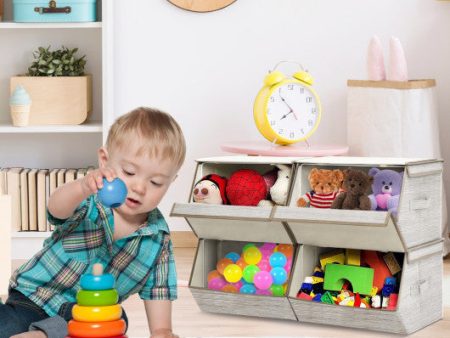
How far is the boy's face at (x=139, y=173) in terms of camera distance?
1709mm

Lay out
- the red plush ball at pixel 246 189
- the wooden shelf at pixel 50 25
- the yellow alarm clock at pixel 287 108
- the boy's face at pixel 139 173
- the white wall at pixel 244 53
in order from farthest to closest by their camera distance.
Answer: the white wall at pixel 244 53
the wooden shelf at pixel 50 25
the yellow alarm clock at pixel 287 108
the red plush ball at pixel 246 189
the boy's face at pixel 139 173

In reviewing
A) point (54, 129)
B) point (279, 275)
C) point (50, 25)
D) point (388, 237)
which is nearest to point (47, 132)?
point (54, 129)

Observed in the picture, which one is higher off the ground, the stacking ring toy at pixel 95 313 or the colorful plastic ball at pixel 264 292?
the stacking ring toy at pixel 95 313

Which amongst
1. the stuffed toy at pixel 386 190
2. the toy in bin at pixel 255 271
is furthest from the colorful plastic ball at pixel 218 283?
the stuffed toy at pixel 386 190

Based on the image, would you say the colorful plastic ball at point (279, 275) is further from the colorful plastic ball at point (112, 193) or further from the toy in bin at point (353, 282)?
the colorful plastic ball at point (112, 193)

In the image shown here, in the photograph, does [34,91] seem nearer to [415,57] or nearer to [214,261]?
[214,261]

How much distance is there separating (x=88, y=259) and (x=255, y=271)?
0.81 meters

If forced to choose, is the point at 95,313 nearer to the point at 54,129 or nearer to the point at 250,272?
the point at 250,272

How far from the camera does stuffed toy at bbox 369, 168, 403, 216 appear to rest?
2412mm

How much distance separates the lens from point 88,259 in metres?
1.85

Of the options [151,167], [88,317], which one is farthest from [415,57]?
[88,317]

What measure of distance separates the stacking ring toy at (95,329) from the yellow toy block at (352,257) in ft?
3.59

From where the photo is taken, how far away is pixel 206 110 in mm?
3611

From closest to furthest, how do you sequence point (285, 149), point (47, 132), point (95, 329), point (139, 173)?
1. point (95, 329)
2. point (139, 173)
3. point (285, 149)
4. point (47, 132)
